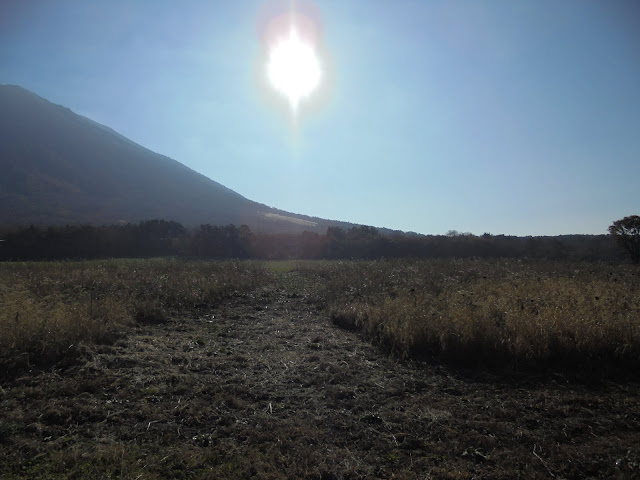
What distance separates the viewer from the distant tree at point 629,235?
19844 millimetres

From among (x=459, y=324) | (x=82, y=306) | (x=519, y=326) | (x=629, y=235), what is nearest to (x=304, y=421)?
(x=459, y=324)

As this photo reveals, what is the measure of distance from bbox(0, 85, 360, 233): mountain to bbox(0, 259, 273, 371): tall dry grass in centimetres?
5650

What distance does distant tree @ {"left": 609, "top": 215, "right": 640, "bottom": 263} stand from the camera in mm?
19844

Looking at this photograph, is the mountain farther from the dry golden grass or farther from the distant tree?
the dry golden grass

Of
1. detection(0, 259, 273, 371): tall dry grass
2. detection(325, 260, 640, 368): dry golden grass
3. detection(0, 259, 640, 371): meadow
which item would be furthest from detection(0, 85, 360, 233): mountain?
detection(325, 260, 640, 368): dry golden grass

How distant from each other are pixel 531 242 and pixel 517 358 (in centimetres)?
3264

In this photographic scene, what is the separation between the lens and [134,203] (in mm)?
80375

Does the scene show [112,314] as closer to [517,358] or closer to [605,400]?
[517,358]

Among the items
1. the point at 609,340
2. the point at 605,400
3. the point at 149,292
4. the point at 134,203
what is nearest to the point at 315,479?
the point at 605,400

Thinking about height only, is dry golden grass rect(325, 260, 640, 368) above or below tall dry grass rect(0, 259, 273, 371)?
above

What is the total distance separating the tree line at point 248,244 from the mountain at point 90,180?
2788 centimetres

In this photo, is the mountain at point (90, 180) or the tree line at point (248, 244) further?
the mountain at point (90, 180)

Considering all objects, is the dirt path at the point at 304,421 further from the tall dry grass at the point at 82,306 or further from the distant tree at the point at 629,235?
the distant tree at the point at 629,235

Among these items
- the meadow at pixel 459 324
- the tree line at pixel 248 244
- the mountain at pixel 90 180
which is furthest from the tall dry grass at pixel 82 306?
the mountain at pixel 90 180
